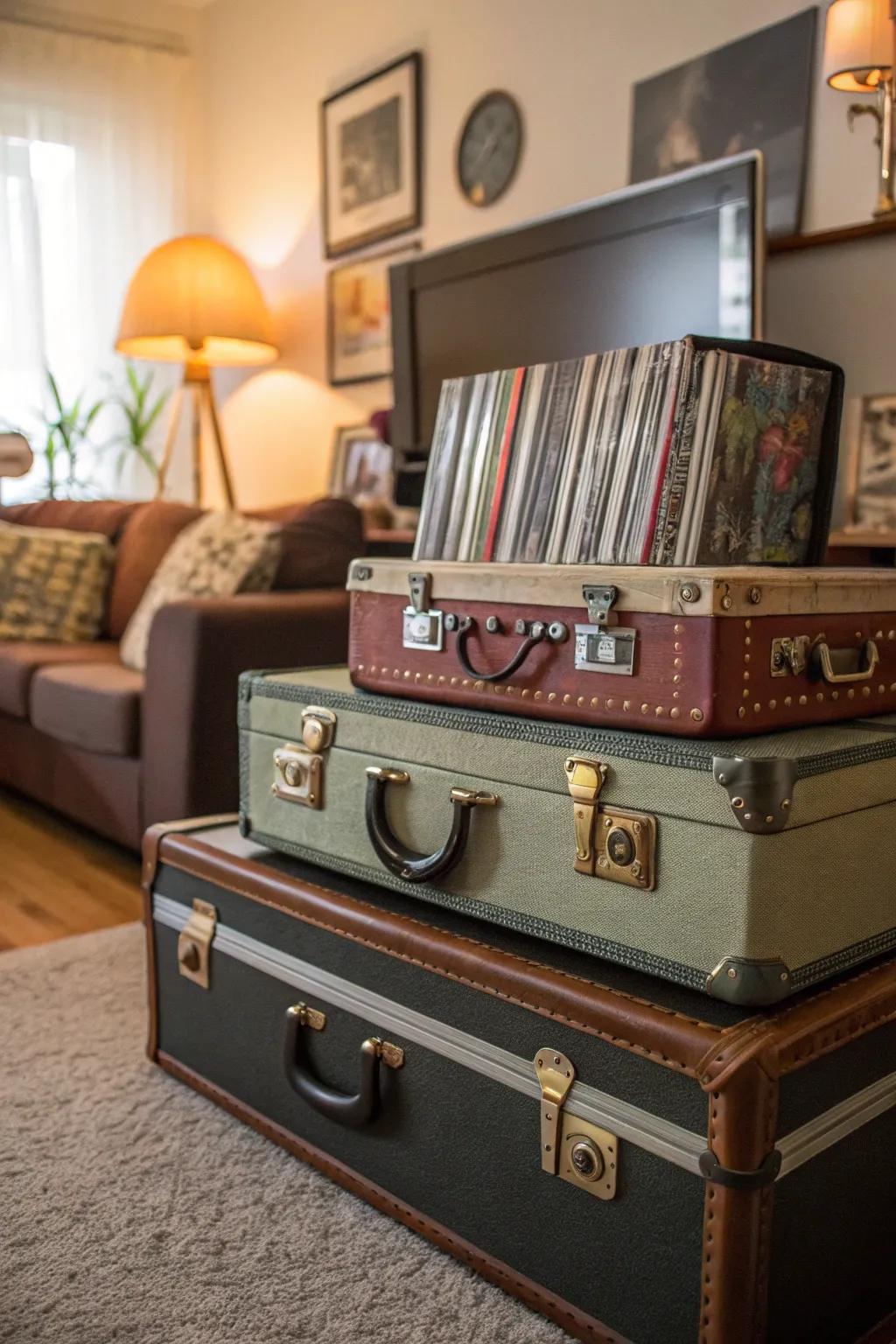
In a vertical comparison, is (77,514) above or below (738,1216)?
above

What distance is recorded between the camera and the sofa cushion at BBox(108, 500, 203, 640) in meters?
3.32

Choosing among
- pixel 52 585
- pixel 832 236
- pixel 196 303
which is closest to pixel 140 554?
pixel 52 585

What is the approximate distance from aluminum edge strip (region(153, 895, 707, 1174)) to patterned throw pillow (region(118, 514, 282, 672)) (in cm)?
120

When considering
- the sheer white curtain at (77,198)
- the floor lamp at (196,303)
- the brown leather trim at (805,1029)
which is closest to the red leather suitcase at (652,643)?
the brown leather trim at (805,1029)

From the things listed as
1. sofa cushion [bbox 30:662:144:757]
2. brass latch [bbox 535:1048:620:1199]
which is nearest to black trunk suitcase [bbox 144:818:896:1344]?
brass latch [bbox 535:1048:620:1199]

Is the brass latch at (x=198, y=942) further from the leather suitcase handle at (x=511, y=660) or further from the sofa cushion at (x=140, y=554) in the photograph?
the sofa cushion at (x=140, y=554)

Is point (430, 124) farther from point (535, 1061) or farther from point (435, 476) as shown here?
point (535, 1061)

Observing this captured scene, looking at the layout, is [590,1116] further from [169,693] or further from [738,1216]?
[169,693]

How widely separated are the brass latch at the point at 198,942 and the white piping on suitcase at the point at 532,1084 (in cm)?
5

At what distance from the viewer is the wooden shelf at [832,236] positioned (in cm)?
213

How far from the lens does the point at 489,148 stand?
3.26m

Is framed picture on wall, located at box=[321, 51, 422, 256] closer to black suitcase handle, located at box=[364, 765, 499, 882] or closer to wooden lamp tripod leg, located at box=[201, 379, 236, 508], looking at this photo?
wooden lamp tripod leg, located at box=[201, 379, 236, 508]

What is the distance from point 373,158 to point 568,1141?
11.4 ft

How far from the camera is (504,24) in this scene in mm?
3193
